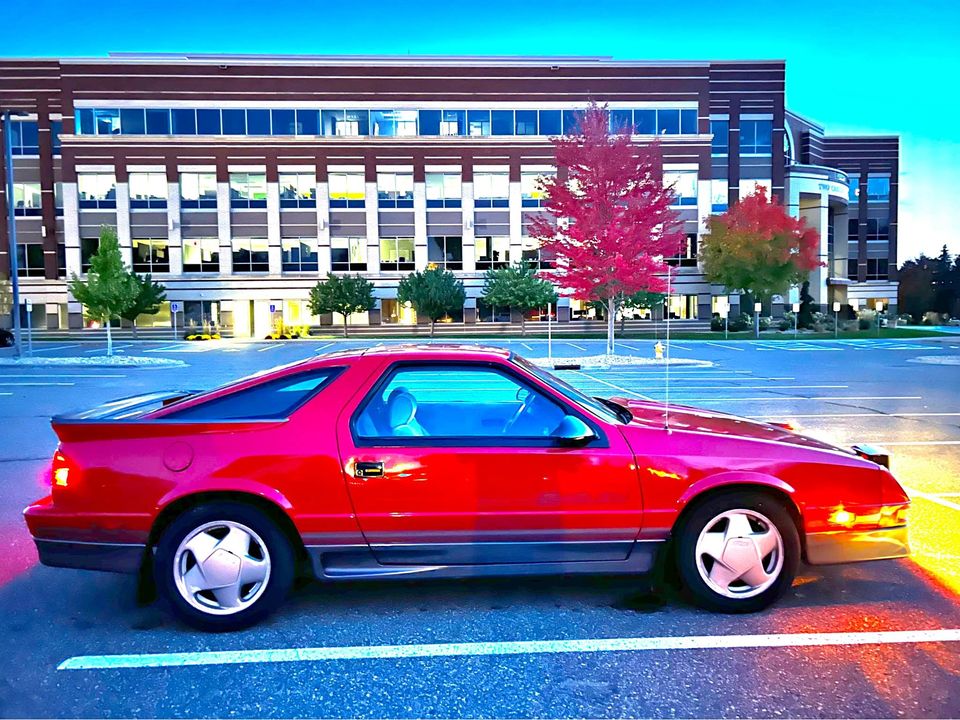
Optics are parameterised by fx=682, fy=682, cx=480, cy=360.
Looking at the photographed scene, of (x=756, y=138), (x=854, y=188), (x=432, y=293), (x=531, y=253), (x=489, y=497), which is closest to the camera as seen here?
(x=489, y=497)

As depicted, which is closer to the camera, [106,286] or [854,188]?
[106,286]

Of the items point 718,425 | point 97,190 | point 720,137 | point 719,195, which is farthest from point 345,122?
point 718,425

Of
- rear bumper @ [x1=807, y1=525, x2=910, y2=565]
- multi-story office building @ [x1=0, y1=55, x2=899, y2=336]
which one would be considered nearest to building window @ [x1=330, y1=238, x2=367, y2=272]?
multi-story office building @ [x1=0, y1=55, x2=899, y2=336]

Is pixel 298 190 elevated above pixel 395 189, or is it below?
below

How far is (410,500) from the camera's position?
3.75 m

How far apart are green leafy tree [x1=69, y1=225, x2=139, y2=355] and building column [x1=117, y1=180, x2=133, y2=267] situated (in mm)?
Result: 25685

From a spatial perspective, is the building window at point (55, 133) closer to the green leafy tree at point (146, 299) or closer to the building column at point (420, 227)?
the green leafy tree at point (146, 299)

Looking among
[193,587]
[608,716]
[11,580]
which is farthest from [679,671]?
[11,580]

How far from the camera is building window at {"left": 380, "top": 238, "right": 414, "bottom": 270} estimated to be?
5300 cm

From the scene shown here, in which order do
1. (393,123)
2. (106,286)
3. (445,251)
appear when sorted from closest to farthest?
(106,286) → (393,123) → (445,251)

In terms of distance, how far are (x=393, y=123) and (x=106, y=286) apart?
3093cm

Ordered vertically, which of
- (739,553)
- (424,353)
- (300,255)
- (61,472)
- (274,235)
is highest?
(274,235)

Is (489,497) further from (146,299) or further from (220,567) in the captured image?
(146,299)

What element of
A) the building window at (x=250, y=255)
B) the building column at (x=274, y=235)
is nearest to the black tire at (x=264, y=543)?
the building column at (x=274, y=235)
